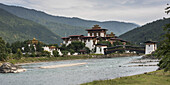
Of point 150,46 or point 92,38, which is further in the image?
point 92,38

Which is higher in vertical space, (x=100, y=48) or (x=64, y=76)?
(x=100, y=48)

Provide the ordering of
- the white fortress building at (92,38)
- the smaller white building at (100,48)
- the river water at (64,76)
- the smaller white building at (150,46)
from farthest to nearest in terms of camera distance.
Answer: the white fortress building at (92,38)
the smaller white building at (100,48)
the smaller white building at (150,46)
the river water at (64,76)

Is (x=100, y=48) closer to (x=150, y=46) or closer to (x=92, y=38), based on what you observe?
(x=92, y=38)

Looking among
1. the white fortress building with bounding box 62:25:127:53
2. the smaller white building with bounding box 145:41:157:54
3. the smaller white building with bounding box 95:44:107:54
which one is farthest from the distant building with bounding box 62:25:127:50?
the smaller white building with bounding box 145:41:157:54

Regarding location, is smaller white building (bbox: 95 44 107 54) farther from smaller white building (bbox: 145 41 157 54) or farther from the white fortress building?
smaller white building (bbox: 145 41 157 54)

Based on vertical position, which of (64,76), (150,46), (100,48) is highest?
(150,46)

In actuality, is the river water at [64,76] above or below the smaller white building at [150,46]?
below

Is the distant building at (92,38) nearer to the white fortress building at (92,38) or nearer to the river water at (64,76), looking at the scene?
the white fortress building at (92,38)

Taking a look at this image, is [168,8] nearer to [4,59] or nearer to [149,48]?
[4,59]

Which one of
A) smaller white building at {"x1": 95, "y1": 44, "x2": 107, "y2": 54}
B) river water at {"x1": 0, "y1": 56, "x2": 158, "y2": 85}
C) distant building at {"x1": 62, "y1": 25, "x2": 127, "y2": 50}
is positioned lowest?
river water at {"x1": 0, "y1": 56, "x2": 158, "y2": 85}

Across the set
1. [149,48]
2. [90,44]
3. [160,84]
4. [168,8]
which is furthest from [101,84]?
[90,44]

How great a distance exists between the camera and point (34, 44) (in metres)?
150

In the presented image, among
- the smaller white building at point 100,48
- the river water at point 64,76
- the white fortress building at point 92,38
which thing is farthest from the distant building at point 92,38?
the river water at point 64,76

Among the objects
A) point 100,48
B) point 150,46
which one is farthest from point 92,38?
point 150,46
